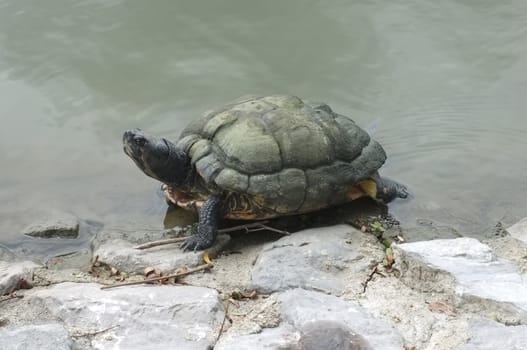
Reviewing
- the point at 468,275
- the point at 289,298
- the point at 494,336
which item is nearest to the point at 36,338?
the point at 289,298

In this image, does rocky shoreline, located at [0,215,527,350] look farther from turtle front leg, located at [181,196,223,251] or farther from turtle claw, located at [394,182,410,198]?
turtle claw, located at [394,182,410,198]

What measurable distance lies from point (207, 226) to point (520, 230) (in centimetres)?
210

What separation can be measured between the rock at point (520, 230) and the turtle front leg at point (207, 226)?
1993 millimetres

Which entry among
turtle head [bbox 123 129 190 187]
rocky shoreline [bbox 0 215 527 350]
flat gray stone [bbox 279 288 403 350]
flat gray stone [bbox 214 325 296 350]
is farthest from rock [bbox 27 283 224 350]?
turtle head [bbox 123 129 190 187]

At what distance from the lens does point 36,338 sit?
3.03 m

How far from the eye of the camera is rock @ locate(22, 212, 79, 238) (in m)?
4.98

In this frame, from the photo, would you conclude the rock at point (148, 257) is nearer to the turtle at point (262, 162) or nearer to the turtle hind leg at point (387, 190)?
the turtle at point (262, 162)

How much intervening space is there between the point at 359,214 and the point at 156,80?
10.3 ft

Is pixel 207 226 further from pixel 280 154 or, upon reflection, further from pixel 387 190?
pixel 387 190

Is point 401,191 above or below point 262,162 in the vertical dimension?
below

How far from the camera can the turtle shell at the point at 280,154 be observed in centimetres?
463

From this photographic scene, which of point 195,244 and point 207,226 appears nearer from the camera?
point 195,244

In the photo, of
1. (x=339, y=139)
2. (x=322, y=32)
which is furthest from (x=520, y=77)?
(x=339, y=139)

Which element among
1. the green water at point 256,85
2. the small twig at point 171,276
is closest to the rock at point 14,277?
the small twig at point 171,276
